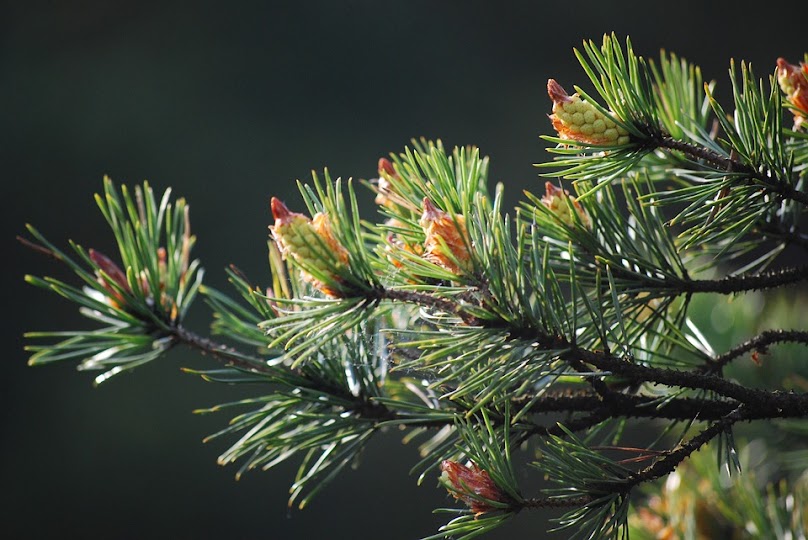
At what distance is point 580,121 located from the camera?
230 millimetres

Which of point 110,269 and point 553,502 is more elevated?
point 110,269

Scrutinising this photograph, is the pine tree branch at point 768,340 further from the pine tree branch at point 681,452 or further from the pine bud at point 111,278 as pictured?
the pine bud at point 111,278

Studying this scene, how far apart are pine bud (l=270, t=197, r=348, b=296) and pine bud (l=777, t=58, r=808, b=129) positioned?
0.17 m

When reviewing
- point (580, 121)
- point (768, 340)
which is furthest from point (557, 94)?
point (768, 340)

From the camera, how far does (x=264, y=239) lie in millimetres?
2021

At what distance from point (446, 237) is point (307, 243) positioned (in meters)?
0.04

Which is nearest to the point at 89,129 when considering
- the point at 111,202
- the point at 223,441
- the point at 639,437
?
the point at 223,441

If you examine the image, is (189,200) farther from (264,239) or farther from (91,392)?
(91,392)

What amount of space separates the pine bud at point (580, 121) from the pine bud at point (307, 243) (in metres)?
0.08

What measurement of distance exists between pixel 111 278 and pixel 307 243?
0.37 feet

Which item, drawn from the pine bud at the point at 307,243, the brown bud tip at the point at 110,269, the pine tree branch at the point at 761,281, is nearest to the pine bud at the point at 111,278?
the brown bud tip at the point at 110,269

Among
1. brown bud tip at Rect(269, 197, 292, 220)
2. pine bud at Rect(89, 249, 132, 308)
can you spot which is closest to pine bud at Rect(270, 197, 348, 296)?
brown bud tip at Rect(269, 197, 292, 220)

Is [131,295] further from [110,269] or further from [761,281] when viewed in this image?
[761,281]

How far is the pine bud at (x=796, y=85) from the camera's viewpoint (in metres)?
0.26
